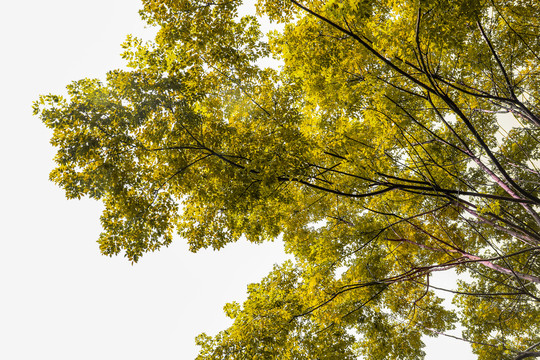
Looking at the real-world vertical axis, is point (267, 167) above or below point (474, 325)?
above

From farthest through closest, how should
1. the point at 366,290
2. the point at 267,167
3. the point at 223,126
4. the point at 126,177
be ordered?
1. the point at 366,290
2. the point at 223,126
3. the point at 126,177
4. the point at 267,167

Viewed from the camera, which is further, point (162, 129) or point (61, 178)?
point (162, 129)

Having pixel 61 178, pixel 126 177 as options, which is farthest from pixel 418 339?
pixel 61 178

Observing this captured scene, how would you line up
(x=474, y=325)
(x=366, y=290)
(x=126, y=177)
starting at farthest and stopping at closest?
(x=474, y=325)
(x=366, y=290)
(x=126, y=177)

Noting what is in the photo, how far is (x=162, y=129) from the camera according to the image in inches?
163

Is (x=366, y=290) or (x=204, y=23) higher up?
(x=204, y=23)

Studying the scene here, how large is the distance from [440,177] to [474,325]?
190 inches

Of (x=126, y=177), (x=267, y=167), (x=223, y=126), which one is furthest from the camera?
(x=223, y=126)

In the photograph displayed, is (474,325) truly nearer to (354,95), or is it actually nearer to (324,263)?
(324,263)

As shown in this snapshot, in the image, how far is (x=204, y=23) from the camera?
4340 millimetres

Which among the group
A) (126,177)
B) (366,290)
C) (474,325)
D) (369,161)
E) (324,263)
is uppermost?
(126,177)

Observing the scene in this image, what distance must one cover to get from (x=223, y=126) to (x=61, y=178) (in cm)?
227

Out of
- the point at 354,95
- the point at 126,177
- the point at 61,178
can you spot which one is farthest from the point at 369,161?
the point at 61,178

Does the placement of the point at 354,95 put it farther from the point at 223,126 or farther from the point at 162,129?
the point at 162,129
